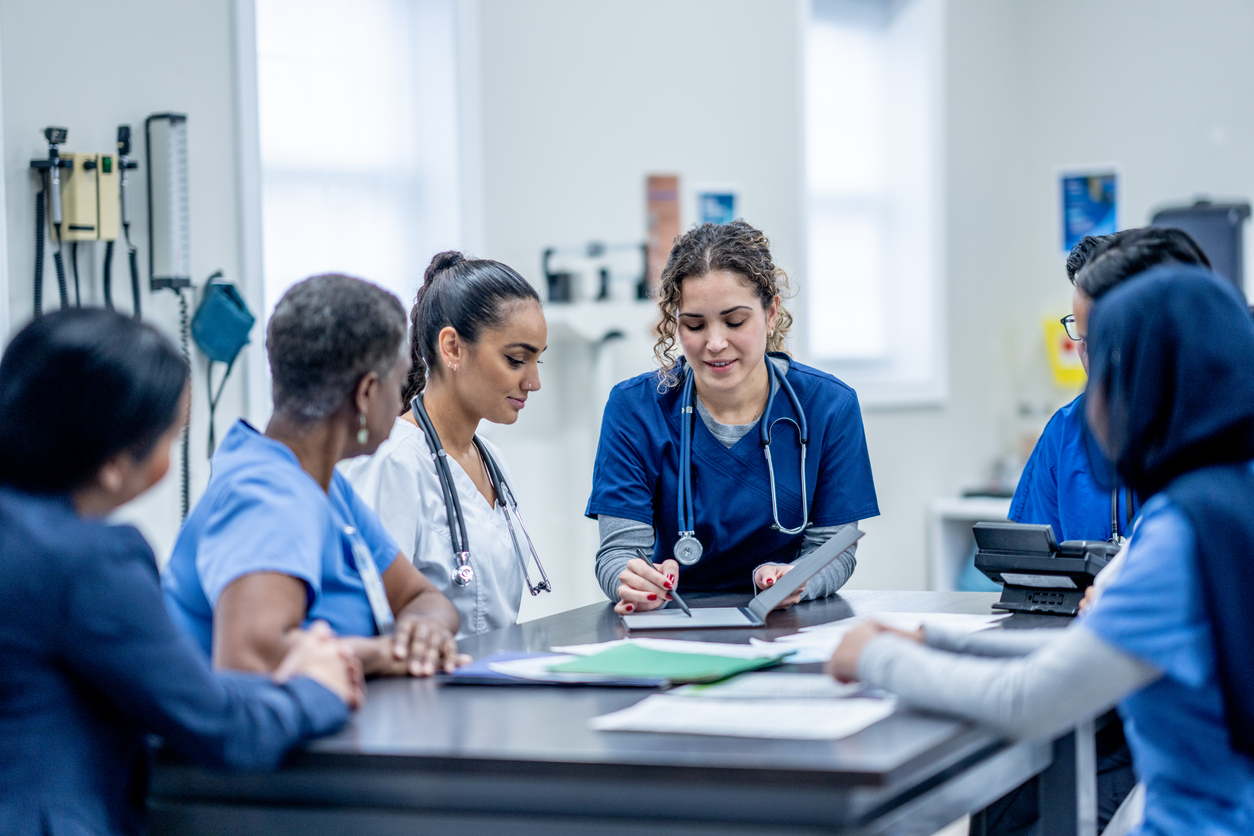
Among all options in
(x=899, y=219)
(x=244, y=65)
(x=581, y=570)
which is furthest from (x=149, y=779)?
(x=899, y=219)

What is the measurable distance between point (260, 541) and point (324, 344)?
244mm

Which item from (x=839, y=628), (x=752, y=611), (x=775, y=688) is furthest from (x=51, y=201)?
(x=775, y=688)

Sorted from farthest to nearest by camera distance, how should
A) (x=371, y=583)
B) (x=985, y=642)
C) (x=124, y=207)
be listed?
(x=124, y=207), (x=371, y=583), (x=985, y=642)

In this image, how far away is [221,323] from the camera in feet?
9.08

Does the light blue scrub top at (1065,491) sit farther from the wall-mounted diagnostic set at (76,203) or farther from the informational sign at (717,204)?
the informational sign at (717,204)

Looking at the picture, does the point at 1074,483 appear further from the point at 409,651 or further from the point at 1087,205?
the point at 1087,205

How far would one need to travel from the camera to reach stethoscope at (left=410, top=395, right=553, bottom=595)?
1.95 m

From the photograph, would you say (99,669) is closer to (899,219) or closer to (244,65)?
(244,65)

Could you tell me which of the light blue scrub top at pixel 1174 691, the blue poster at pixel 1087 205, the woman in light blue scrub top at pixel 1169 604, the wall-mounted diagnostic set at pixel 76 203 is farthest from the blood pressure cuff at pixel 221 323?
the blue poster at pixel 1087 205

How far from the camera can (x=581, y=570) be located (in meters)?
3.72

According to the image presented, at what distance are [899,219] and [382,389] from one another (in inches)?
154

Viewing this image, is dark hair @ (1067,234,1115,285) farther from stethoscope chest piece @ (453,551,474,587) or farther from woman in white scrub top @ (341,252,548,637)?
stethoscope chest piece @ (453,551,474,587)

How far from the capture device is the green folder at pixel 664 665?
1.36 meters

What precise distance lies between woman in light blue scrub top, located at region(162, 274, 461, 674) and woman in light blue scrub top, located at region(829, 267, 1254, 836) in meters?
0.59
